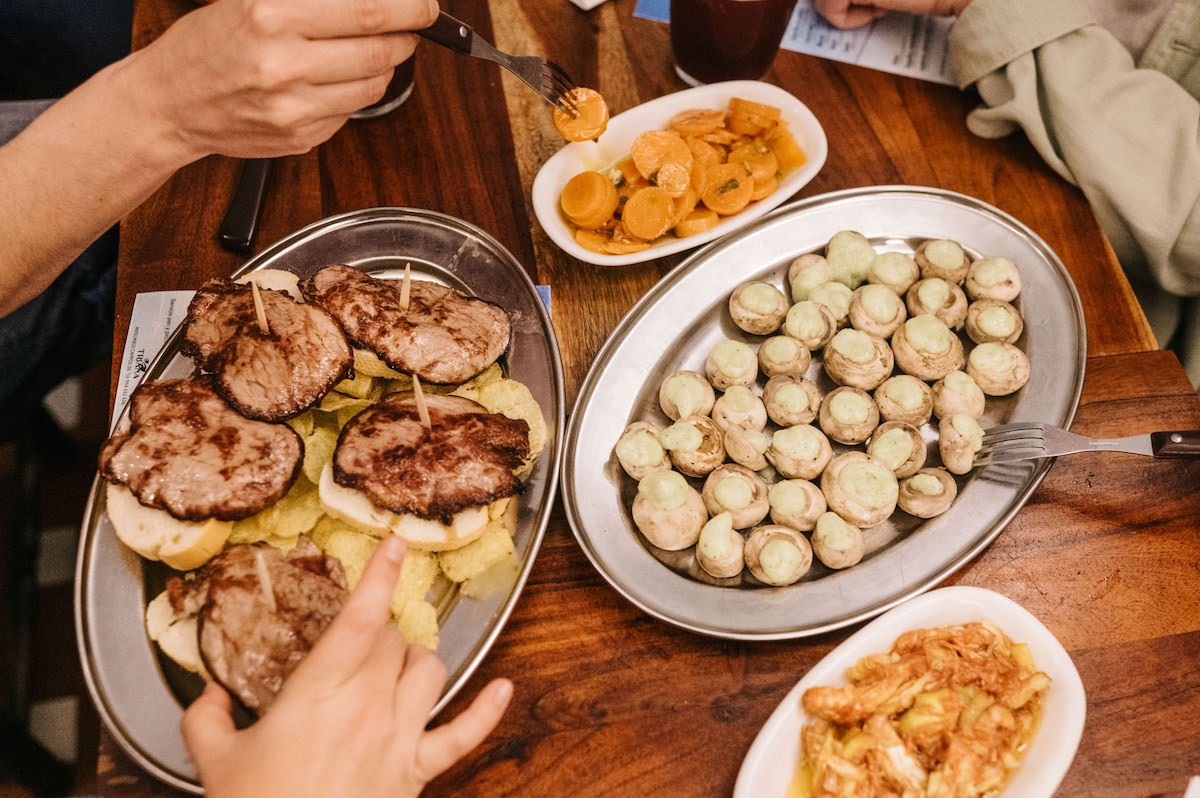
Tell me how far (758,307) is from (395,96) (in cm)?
129

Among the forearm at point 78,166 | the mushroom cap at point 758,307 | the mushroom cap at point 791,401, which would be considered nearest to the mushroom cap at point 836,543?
the mushroom cap at point 791,401

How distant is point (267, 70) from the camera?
128cm

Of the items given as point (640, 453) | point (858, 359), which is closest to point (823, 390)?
point (858, 359)

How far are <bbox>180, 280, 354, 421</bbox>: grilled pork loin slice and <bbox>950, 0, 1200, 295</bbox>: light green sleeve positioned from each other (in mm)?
1982

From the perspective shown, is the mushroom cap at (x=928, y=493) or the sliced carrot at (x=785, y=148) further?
the sliced carrot at (x=785, y=148)

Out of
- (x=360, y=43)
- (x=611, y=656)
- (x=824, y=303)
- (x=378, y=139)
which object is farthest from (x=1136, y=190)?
(x=378, y=139)

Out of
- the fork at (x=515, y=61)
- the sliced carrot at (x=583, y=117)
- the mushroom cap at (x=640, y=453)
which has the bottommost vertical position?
the mushroom cap at (x=640, y=453)

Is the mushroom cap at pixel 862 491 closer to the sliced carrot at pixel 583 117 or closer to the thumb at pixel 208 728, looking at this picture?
the sliced carrot at pixel 583 117

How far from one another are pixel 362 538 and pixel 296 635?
0.83 feet

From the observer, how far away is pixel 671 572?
152 cm

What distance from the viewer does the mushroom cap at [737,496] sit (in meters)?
1.53

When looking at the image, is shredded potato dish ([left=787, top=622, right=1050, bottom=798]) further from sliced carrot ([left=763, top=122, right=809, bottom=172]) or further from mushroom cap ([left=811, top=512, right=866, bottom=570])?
sliced carrot ([left=763, top=122, right=809, bottom=172])

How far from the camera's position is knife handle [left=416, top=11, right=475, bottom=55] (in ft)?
4.82

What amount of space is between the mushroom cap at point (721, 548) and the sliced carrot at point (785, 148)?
1.06m
